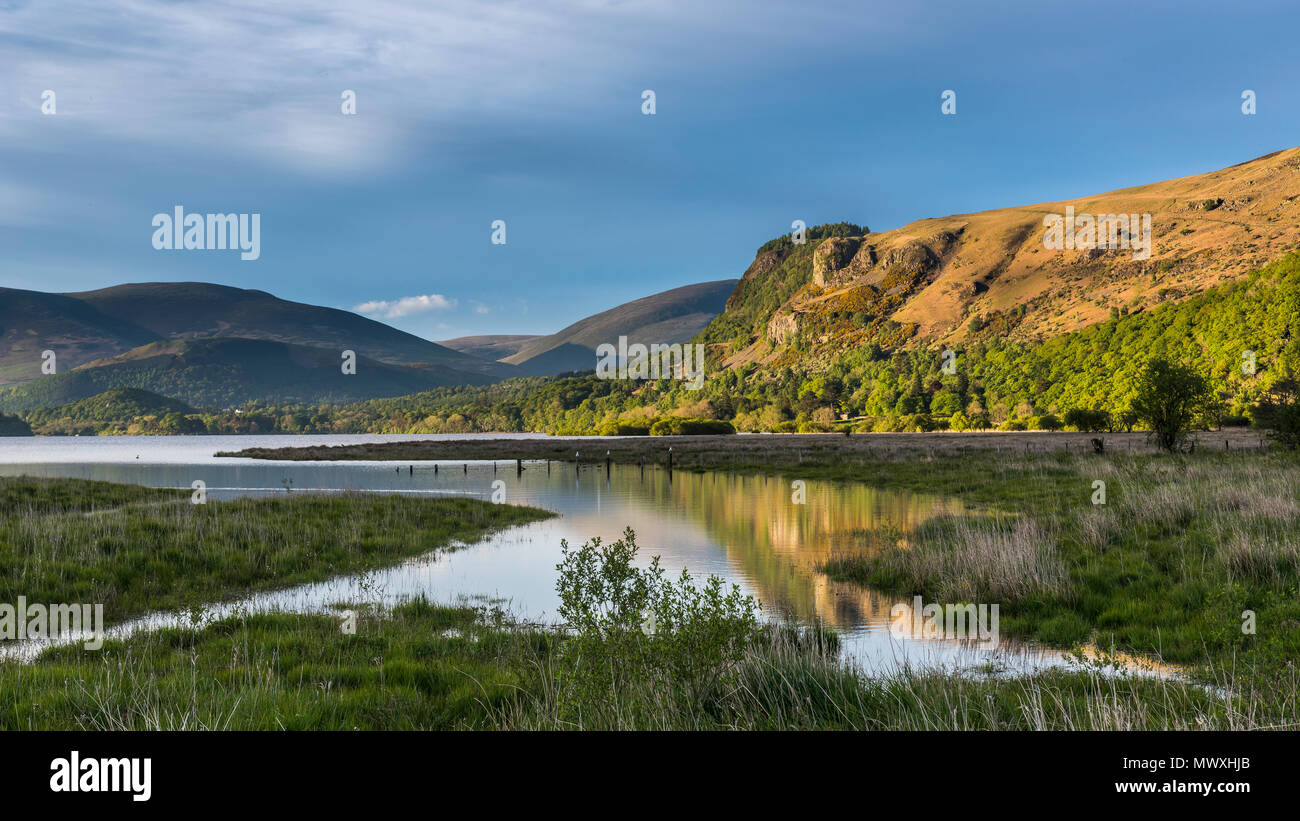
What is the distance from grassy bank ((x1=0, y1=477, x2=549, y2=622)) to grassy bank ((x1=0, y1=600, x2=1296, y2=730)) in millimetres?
A: 5397

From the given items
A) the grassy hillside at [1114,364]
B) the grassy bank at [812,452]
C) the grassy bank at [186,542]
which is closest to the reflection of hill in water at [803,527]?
the grassy bank at [186,542]

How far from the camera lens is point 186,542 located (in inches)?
739

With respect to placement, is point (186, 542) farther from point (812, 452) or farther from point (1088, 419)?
point (1088, 419)

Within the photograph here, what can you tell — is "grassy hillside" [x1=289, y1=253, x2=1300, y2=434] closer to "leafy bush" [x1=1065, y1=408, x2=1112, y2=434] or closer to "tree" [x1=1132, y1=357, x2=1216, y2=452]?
"leafy bush" [x1=1065, y1=408, x2=1112, y2=434]

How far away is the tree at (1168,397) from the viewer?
135 feet

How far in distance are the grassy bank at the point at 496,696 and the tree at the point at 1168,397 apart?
4168 cm

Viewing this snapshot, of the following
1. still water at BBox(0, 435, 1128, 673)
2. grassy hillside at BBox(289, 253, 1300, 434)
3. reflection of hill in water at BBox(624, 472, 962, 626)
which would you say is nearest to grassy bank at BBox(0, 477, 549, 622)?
still water at BBox(0, 435, 1128, 673)

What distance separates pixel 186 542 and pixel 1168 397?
49894mm

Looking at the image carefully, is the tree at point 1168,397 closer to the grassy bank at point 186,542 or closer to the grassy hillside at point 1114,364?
the grassy bank at point 186,542

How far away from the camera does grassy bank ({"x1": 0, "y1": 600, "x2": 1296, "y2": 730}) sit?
6.22 metres

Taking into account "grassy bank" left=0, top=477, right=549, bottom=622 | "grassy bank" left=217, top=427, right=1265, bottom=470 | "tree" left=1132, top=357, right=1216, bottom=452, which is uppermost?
"tree" left=1132, top=357, right=1216, bottom=452
